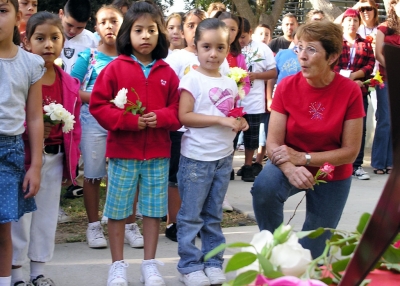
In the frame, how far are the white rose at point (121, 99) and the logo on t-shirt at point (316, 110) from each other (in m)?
1.10

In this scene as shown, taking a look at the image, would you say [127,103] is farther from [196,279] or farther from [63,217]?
[63,217]

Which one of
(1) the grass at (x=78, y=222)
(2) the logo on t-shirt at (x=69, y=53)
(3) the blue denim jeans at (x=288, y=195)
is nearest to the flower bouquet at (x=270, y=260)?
(3) the blue denim jeans at (x=288, y=195)

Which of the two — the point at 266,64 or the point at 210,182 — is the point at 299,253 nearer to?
the point at 210,182

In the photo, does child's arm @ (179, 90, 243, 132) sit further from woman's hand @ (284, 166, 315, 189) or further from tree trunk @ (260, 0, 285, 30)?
tree trunk @ (260, 0, 285, 30)

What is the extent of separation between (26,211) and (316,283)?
2.88 m

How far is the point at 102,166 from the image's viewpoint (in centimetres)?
480

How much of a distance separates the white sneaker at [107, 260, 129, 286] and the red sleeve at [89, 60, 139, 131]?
0.86 meters

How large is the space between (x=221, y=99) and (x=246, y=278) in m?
3.08

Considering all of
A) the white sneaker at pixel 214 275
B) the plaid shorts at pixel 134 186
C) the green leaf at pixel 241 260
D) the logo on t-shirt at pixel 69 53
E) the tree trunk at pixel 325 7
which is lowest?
the white sneaker at pixel 214 275

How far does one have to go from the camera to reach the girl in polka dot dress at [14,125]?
322 centimetres

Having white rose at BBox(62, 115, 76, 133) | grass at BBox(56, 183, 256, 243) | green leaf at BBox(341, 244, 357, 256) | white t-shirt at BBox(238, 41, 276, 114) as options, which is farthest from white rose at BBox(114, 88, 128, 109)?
white t-shirt at BBox(238, 41, 276, 114)

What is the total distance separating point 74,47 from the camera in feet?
17.9

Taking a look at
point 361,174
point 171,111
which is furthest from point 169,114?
point 361,174

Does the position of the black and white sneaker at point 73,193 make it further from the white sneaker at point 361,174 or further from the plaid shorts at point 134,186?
the white sneaker at point 361,174
